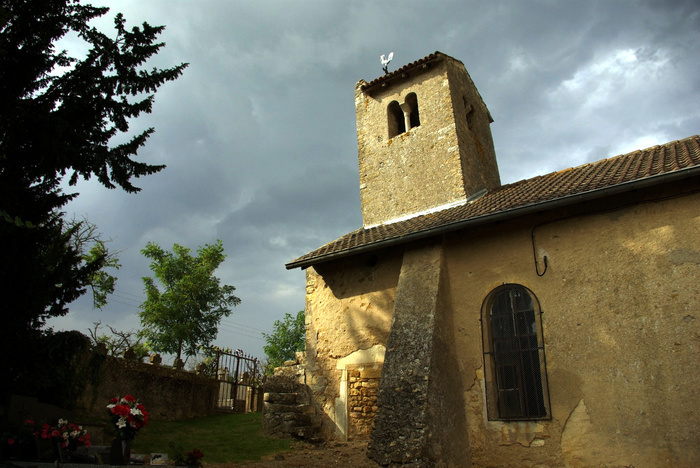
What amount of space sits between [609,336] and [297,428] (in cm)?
604

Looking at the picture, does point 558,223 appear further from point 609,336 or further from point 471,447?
point 471,447

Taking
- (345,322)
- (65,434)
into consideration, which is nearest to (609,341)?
(345,322)

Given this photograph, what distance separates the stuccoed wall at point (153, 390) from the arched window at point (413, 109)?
36.1 ft

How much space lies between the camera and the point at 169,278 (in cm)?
2509

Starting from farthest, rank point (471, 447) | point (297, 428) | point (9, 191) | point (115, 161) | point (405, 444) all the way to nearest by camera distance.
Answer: point (297, 428) < point (115, 161) < point (471, 447) < point (9, 191) < point (405, 444)

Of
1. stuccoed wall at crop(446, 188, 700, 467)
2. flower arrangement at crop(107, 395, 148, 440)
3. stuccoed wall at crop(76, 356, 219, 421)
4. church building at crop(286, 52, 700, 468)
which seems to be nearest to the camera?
stuccoed wall at crop(446, 188, 700, 467)

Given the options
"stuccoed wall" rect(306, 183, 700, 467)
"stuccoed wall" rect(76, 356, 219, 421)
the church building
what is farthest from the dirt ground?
"stuccoed wall" rect(76, 356, 219, 421)

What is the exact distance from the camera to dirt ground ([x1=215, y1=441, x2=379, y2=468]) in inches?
310

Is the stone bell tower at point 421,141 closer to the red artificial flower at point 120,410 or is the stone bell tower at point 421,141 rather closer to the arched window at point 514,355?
the arched window at point 514,355

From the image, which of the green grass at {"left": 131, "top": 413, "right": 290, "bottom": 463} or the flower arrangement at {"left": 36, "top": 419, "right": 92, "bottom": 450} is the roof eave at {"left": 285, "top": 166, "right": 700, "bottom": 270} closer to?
the green grass at {"left": 131, "top": 413, "right": 290, "bottom": 463}

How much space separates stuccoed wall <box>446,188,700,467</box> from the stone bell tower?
507 centimetres

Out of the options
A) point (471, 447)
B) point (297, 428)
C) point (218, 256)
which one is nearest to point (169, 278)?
point (218, 256)

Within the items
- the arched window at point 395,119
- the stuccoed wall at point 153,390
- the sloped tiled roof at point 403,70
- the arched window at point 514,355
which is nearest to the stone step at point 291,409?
the arched window at point 514,355

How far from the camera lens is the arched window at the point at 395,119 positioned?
15167 millimetres
